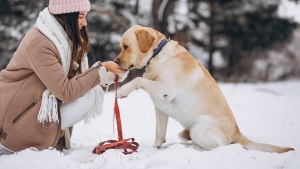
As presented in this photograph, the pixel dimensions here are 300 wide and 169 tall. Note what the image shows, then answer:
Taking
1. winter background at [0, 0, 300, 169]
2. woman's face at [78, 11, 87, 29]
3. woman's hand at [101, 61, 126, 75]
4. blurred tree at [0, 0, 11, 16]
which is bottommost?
winter background at [0, 0, 300, 169]

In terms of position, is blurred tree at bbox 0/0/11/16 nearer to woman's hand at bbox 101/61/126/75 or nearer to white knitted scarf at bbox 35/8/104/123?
white knitted scarf at bbox 35/8/104/123

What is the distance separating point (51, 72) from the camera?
321 centimetres

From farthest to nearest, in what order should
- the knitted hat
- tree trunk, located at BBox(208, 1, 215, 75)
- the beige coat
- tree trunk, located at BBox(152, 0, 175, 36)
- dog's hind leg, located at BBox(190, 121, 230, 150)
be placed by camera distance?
1. tree trunk, located at BBox(208, 1, 215, 75)
2. tree trunk, located at BBox(152, 0, 175, 36)
3. dog's hind leg, located at BBox(190, 121, 230, 150)
4. the knitted hat
5. the beige coat

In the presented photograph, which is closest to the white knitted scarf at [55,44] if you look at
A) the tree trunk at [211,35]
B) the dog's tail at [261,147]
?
the dog's tail at [261,147]

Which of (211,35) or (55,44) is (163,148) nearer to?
(55,44)

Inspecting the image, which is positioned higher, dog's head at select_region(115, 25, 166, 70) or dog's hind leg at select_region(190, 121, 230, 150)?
dog's head at select_region(115, 25, 166, 70)

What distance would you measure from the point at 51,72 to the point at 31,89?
0.86 ft

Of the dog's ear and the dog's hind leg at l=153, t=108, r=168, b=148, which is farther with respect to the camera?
the dog's hind leg at l=153, t=108, r=168, b=148

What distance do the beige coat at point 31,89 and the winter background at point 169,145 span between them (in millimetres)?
162

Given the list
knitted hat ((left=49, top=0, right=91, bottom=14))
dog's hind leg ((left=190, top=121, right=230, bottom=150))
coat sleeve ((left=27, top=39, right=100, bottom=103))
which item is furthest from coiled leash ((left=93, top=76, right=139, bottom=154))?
knitted hat ((left=49, top=0, right=91, bottom=14))

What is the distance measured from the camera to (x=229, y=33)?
16.2 meters

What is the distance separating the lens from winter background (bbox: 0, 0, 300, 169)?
3102 millimetres

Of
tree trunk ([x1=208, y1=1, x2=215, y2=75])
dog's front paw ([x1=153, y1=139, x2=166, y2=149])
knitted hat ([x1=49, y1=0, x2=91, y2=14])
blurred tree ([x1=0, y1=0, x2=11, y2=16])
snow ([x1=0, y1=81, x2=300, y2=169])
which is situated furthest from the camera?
tree trunk ([x1=208, y1=1, x2=215, y2=75])

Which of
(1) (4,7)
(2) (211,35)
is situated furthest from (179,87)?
(2) (211,35)
